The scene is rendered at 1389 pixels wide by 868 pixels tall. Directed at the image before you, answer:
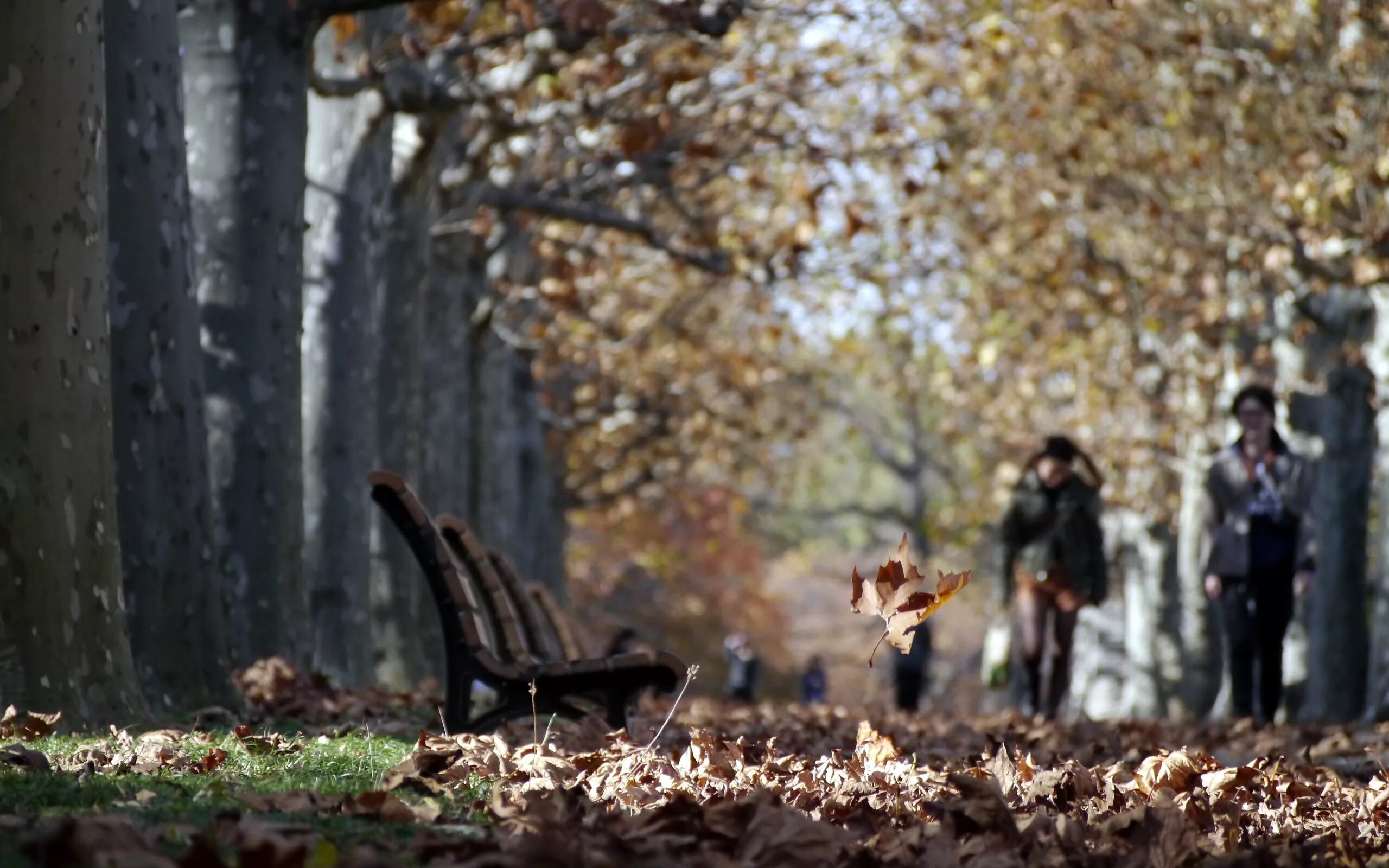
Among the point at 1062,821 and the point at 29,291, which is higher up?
the point at 29,291

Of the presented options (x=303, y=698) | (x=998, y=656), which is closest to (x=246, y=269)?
(x=303, y=698)

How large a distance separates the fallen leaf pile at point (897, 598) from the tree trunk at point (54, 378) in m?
2.62

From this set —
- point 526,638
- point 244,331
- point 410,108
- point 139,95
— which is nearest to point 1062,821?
point 139,95

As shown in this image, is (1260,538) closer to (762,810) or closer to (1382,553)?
(1382,553)

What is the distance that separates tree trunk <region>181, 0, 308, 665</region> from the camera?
9289 millimetres

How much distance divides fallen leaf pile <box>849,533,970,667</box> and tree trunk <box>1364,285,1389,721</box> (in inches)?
326

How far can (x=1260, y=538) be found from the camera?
38.3 ft

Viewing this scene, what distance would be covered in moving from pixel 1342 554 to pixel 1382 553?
12.1 ft

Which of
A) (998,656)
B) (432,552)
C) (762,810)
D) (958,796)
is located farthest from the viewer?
(998,656)

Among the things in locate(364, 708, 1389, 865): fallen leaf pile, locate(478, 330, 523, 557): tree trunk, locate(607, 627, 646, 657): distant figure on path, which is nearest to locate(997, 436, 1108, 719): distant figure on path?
locate(364, 708, 1389, 865): fallen leaf pile

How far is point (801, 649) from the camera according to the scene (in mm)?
73375

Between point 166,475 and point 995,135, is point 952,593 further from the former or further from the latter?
point 995,135

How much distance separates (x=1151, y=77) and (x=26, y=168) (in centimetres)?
1703

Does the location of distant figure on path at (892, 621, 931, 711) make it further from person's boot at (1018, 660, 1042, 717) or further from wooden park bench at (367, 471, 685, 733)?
wooden park bench at (367, 471, 685, 733)
